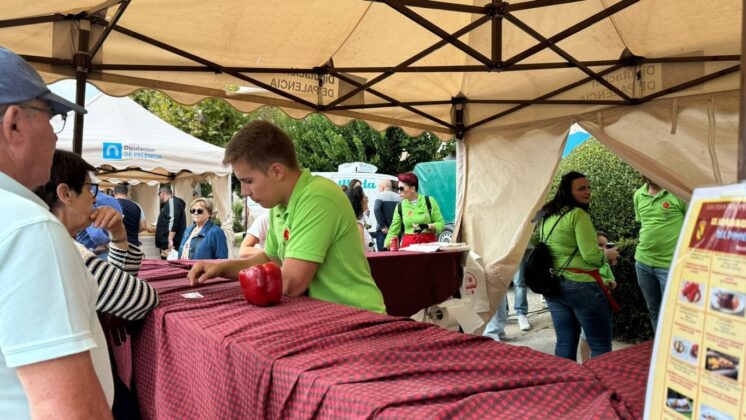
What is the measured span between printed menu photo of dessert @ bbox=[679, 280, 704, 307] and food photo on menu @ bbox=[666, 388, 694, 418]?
13 centimetres

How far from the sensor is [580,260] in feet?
13.3

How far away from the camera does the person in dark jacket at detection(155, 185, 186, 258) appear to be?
9292 mm

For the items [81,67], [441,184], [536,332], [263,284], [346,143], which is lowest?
[536,332]

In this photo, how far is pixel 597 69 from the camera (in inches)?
187

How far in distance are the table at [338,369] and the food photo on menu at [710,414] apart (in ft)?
1.17

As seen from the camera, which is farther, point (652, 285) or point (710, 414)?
point (652, 285)

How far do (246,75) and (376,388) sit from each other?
3.95 m

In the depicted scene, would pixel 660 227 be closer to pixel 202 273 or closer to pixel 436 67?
pixel 436 67

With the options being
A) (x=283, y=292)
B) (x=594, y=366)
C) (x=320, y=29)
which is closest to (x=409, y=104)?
(x=320, y=29)

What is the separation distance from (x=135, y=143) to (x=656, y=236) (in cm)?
714

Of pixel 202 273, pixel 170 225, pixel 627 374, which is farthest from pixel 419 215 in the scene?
pixel 627 374

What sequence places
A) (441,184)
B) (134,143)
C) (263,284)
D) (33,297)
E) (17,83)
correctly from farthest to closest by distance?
(441,184), (134,143), (263,284), (17,83), (33,297)

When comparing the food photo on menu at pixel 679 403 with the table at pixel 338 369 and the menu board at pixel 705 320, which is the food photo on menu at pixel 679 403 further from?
the table at pixel 338 369

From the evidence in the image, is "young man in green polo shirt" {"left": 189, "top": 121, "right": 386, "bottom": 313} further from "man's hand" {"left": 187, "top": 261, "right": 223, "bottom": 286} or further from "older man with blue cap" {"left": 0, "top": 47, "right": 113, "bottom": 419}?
"older man with blue cap" {"left": 0, "top": 47, "right": 113, "bottom": 419}
